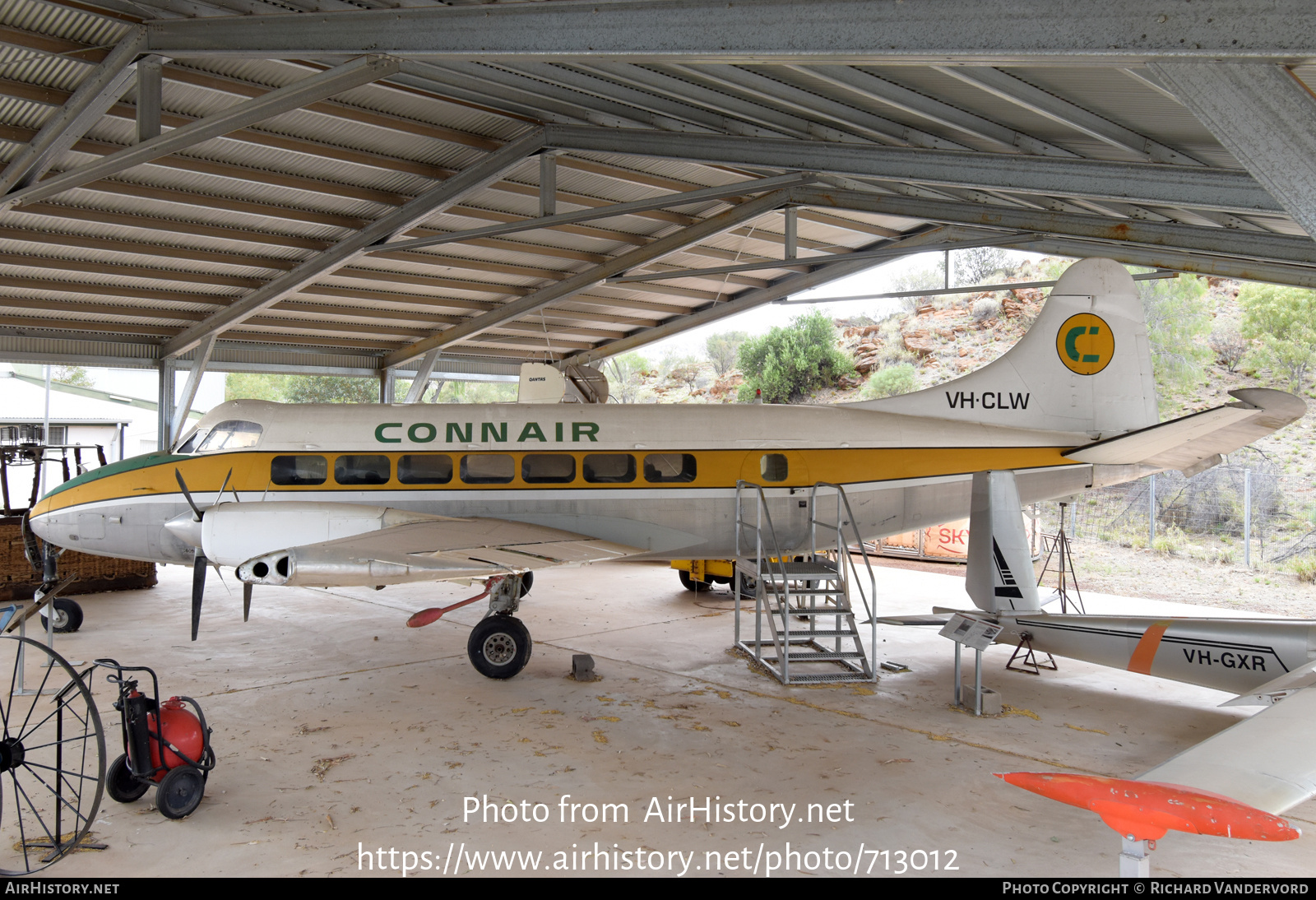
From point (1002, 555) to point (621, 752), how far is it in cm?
499

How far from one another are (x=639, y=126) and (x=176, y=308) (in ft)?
45.0

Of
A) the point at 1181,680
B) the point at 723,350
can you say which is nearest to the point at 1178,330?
the point at 723,350

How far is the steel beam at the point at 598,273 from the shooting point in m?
18.3

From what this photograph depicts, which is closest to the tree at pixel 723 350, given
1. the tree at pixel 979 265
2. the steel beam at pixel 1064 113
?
the tree at pixel 979 265

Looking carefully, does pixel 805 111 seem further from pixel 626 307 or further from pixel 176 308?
pixel 176 308

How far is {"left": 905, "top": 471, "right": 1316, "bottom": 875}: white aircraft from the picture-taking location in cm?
321

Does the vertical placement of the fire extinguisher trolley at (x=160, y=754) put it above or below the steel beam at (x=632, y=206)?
below

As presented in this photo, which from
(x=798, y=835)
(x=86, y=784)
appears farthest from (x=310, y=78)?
(x=798, y=835)

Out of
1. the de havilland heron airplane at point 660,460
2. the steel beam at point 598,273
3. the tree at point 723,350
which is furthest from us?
the tree at point 723,350

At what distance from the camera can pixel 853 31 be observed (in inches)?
207

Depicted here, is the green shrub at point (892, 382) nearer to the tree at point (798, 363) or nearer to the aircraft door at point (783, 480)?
the tree at point (798, 363)

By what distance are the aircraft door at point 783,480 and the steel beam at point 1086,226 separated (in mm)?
5555

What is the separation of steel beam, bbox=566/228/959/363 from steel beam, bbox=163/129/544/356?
8619mm

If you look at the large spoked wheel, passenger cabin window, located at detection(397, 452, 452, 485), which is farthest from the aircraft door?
the large spoked wheel
